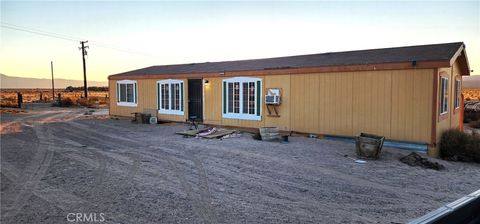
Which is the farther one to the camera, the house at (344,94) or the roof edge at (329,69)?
the house at (344,94)

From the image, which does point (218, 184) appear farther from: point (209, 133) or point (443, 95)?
point (443, 95)

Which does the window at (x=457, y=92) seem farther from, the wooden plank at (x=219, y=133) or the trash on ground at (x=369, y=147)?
the wooden plank at (x=219, y=133)

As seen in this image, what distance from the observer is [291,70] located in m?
11.0

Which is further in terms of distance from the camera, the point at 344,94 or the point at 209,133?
the point at 209,133

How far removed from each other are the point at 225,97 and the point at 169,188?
25.2 ft

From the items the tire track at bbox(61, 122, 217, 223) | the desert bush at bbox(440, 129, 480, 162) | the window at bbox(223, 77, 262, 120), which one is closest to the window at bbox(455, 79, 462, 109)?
the desert bush at bbox(440, 129, 480, 162)

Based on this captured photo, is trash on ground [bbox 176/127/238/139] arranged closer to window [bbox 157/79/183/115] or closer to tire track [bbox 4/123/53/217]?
window [bbox 157/79/183/115]

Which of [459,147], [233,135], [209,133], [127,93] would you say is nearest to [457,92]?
[459,147]

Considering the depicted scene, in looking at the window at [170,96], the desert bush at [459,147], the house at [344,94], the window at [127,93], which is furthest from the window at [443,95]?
the window at [127,93]

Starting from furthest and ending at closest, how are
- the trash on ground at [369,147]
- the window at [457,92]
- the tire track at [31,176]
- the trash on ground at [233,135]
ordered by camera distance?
the window at [457,92], the trash on ground at [233,135], the trash on ground at [369,147], the tire track at [31,176]

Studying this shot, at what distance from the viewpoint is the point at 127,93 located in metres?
17.2

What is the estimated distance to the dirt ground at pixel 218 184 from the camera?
168 inches

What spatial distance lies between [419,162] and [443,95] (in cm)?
306

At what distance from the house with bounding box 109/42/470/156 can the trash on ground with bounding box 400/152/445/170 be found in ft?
3.59
